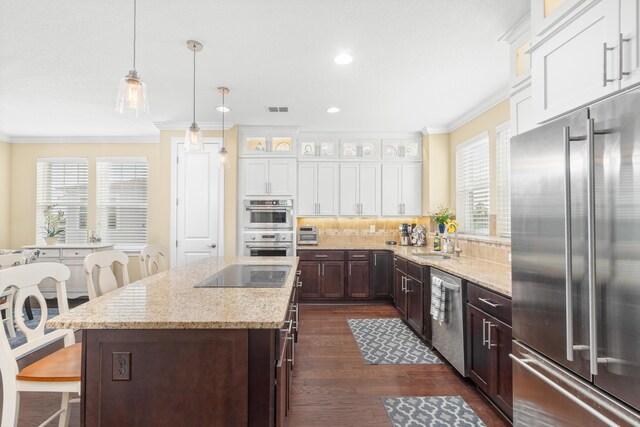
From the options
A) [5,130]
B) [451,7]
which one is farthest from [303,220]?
[5,130]

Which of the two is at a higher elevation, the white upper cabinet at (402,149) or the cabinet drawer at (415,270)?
the white upper cabinet at (402,149)

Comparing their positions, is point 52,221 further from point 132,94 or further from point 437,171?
point 437,171

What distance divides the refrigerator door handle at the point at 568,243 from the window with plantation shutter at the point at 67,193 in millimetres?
6830

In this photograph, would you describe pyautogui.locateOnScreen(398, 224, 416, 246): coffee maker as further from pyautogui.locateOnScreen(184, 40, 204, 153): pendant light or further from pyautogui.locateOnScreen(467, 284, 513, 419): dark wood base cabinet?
pyautogui.locateOnScreen(184, 40, 204, 153): pendant light

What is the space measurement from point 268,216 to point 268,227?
171 millimetres

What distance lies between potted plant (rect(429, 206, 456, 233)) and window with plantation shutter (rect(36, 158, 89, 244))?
234 inches

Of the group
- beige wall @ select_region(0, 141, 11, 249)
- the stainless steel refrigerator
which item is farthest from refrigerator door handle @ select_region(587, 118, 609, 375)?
beige wall @ select_region(0, 141, 11, 249)

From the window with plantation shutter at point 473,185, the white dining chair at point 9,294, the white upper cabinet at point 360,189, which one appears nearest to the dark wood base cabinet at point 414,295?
the window with plantation shutter at point 473,185

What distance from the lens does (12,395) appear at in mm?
1525

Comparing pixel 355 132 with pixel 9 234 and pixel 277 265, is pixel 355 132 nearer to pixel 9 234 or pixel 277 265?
pixel 277 265

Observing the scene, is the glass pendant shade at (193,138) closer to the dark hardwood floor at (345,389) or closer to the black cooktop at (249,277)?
the black cooktop at (249,277)

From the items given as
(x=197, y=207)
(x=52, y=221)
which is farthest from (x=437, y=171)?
(x=52, y=221)

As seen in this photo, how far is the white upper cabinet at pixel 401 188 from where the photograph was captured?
17.8 feet

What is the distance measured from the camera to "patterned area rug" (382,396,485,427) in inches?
84.7
